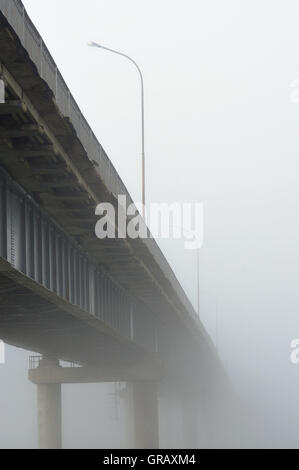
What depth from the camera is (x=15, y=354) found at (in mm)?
136125

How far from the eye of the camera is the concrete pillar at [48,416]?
227 feet

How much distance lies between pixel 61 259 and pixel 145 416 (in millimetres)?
38441

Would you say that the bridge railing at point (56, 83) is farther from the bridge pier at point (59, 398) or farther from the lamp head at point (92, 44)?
the bridge pier at point (59, 398)

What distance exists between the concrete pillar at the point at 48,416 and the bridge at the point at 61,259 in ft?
0.26

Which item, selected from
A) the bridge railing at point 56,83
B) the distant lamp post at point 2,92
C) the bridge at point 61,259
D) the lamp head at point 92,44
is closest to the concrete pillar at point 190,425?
the bridge at point 61,259

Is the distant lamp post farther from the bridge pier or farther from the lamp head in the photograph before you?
the bridge pier

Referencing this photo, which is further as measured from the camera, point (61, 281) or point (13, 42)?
point (61, 281)

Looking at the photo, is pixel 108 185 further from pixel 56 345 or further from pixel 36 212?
pixel 56 345

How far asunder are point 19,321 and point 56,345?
49.2ft

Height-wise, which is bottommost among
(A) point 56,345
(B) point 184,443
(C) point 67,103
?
(B) point 184,443

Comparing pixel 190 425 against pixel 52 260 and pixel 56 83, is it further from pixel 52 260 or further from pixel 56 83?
pixel 56 83

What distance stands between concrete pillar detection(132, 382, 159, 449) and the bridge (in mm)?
62

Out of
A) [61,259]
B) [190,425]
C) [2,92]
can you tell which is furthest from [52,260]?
[190,425]
